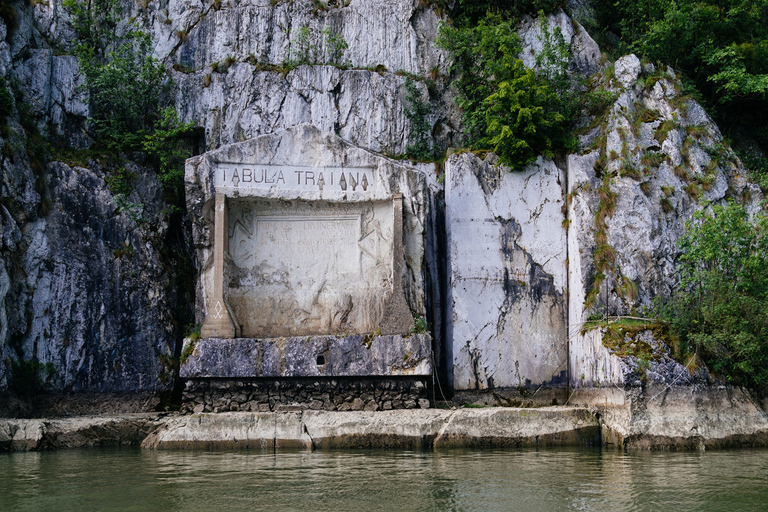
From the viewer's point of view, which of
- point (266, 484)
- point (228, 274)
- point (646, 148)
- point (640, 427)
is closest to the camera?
point (266, 484)

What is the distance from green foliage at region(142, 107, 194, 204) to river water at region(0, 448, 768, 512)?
22.1 feet

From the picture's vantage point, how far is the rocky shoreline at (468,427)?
996cm

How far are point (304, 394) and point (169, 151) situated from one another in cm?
681

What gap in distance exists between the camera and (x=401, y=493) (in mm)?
6383

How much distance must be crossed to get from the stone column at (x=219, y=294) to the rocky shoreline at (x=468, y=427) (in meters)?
1.98

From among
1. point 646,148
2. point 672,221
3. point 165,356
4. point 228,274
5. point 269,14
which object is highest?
point 269,14

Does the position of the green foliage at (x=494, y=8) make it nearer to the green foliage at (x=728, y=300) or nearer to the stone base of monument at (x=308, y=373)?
the green foliage at (x=728, y=300)

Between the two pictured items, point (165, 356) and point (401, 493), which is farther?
point (165, 356)

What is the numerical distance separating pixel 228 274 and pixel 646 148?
30.1 feet

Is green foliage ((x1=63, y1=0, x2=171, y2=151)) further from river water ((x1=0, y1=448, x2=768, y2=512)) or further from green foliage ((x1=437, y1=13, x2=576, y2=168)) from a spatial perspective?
river water ((x1=0, y1=448, x2=768, y2=512))

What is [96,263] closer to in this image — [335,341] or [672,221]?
[335,341]

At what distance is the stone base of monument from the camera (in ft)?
38.2

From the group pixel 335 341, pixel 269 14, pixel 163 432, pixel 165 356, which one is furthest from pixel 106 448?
pixel 269 14

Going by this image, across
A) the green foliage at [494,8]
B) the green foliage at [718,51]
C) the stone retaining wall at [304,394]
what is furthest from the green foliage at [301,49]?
the stone retaining wall at [304,394]
